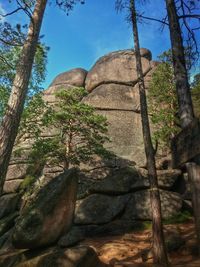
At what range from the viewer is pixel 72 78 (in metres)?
30.8

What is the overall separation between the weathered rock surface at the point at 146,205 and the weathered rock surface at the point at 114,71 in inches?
A: 645

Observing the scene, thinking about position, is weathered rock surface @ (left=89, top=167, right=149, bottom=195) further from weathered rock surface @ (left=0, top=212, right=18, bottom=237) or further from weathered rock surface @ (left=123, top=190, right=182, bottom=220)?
weathered rock surface @ (left=0, top=212, right=18, bottom=237)

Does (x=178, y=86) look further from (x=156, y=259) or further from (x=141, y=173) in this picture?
(x=141, y=173)

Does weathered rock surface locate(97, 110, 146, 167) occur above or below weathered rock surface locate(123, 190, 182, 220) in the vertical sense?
above

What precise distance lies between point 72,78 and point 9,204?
16028 mm

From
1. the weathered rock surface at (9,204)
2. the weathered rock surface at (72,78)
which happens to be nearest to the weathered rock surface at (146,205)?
the weathered rock surface at (9,204)

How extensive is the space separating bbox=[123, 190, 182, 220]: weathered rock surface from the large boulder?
6.28 metres

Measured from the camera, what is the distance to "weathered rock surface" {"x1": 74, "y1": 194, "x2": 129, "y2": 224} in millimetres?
13773

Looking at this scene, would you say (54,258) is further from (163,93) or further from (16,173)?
(163,93)

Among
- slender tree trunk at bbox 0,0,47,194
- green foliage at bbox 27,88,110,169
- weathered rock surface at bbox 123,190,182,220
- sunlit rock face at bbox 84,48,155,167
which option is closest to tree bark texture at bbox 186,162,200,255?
slender tree trunk at bbox 0,0,47,194

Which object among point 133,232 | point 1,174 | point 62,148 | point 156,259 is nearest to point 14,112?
point 1,174

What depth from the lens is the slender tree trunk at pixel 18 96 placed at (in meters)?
7.50

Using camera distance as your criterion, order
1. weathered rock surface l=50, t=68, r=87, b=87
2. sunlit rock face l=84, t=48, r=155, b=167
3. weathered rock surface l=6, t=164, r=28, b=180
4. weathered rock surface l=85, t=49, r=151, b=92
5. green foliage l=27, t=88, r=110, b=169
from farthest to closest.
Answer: weathered rock surface l=50, t=68, r=87, b=87 → weathered rock surface l=85, t=49, r=151, b=92 → sunlit rock face l=84, t=48, r=155, b=167 → weathered rock surface l=6, t=164, r=28, b=180 → green foliage l=27, t=88, r=110, b=169

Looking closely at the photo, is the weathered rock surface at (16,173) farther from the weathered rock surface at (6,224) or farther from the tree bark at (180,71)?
the tree bark at (180,71)
